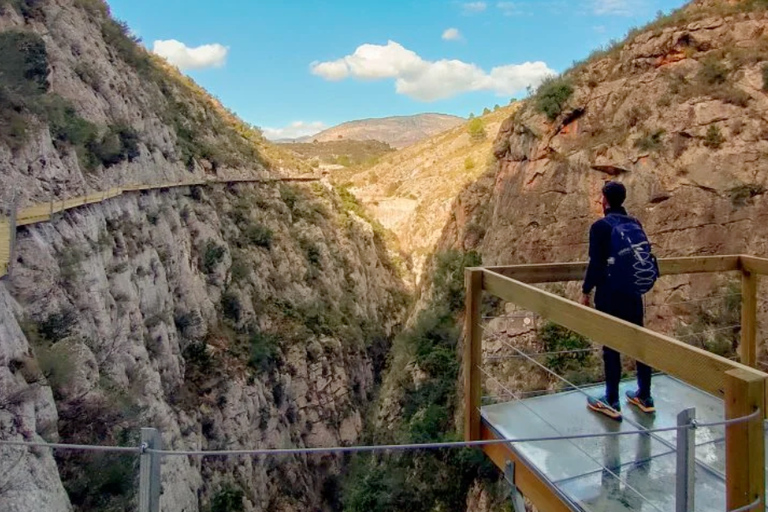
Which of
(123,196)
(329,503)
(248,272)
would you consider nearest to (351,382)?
(329,503)

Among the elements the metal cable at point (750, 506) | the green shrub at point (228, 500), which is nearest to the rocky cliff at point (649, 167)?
the green shrub at point (228, 500)

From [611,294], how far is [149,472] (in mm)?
2758

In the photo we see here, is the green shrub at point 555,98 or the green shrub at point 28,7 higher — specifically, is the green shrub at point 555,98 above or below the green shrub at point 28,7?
below

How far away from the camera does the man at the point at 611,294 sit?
3252 millimetres

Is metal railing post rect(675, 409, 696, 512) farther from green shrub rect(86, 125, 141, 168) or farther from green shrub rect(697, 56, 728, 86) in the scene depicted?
green shrub rect(86, 125, 141, 168)

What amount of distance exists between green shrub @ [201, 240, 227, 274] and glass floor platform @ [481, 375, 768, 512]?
1538 cm

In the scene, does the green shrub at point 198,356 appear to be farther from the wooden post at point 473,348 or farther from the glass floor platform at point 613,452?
the glass floor platform at point 613,452

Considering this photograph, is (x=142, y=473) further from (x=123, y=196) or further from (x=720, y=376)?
(x=123, y=196)

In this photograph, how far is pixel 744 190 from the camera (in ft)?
28.7

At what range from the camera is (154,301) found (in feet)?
42.7

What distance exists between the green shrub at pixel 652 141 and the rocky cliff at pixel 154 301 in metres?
10.8

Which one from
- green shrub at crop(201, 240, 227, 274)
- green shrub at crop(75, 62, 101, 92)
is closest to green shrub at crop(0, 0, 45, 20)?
green shrub at crop(75, 62, 101, 92)

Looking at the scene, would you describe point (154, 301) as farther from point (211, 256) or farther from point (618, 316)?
point (618, 316)

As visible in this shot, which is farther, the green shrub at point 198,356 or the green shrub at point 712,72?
the green shrub at point 198,356
